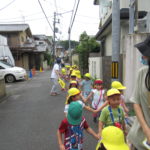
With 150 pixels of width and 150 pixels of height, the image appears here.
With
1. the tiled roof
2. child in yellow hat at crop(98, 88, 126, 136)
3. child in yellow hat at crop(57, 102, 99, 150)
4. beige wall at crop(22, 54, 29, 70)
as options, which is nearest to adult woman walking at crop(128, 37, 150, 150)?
child in yellow hat at crop(57, 102, 99, 150)

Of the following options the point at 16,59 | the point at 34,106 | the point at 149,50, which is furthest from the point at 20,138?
the point at 16,59

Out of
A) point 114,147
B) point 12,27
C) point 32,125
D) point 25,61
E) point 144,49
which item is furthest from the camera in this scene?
point 25,61

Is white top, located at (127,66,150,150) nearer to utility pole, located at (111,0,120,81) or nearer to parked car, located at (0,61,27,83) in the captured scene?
utility pole, located at (111,0,120,81)

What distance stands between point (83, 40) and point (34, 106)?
1082 centimetres

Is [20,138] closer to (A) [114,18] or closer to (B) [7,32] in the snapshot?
(A) [114,18]

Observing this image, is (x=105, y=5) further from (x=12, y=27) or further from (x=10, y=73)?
(x=12, y=27)

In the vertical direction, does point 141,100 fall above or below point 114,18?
below

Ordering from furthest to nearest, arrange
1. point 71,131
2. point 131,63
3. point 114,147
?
point 131,63 < point 71,131 < point 114,147

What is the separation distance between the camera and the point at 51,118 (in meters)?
6.32

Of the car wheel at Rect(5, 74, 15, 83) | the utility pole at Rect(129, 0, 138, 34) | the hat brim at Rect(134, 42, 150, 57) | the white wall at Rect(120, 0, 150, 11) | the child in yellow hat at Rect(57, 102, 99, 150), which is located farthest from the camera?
the car wheel at Rect(5, 74, 15, 83)

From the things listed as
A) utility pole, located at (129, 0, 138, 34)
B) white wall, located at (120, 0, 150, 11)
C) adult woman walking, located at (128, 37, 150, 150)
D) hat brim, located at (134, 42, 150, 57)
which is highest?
white wall, located at (120, 0, 150, 11)

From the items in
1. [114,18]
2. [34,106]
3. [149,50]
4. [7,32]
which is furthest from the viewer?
[7,32]

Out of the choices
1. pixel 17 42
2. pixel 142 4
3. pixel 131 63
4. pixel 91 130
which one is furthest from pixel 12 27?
pixel 91 130

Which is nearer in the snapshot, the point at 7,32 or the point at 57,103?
the point at 57,103
